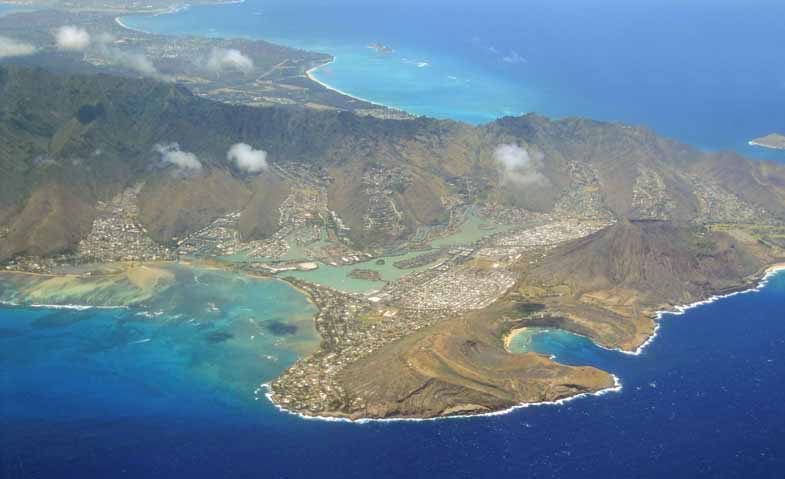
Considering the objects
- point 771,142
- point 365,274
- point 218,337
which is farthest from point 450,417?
point 771,142

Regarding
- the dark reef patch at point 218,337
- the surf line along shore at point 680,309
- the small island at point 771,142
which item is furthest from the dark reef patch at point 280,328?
the small island at point 771,142

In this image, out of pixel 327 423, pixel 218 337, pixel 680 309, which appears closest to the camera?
pixel 327 423

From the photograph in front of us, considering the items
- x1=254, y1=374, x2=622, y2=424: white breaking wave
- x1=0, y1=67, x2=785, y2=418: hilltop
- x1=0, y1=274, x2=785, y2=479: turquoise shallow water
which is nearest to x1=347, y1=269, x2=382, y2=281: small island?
x1=0, y1=67, x2=785, y2=418: hilltop

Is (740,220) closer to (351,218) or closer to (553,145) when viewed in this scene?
(553,145)

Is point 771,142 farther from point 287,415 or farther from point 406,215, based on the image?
point 287,415

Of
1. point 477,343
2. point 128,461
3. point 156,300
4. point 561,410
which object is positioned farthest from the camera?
point 156,300

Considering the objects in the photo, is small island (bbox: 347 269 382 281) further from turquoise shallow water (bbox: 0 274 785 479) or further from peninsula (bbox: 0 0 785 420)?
turquoise shallow water (bbox: 0 274 785 479)

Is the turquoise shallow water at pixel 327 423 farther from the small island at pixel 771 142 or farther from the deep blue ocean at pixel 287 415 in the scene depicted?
the small island at pixel 771 142

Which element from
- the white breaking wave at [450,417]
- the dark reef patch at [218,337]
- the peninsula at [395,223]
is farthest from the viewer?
the dark reef patch at [218,337]

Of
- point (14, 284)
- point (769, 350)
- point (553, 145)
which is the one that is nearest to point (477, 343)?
point (769, 350)
